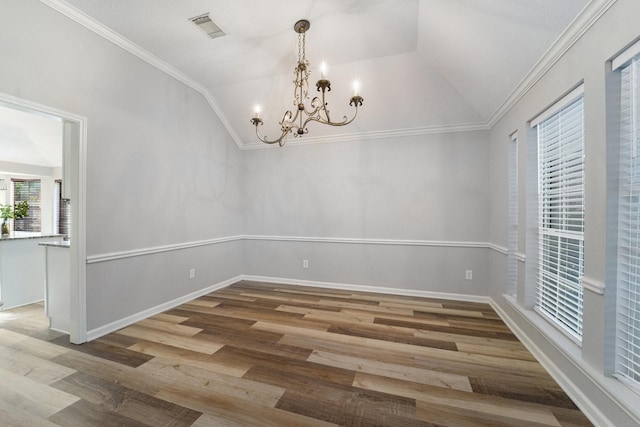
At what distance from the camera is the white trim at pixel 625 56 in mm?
1335

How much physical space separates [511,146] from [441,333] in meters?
2.20

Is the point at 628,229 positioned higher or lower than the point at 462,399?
higher

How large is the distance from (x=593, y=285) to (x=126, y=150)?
4.07 metres

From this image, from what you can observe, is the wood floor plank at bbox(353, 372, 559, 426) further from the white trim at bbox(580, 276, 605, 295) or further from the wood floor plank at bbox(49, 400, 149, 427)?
the wood floor plank at bbox(49, 400, 149, 427)

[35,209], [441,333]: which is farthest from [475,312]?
[35,209]

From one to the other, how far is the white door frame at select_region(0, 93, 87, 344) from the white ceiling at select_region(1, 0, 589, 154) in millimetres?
1076

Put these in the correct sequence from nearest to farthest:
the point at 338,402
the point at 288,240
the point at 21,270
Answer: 1. the point at 338,402
2. the point at 21,270
3. the point at 288,240

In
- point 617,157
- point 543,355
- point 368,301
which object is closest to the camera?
point 617,157

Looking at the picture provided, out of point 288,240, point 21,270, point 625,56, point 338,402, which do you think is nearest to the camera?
point 625,56

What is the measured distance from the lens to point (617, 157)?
1.50 metres

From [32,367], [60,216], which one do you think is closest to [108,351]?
[32,367]

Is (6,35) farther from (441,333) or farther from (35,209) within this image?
(35,209)

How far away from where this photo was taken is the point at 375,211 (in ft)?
13.4

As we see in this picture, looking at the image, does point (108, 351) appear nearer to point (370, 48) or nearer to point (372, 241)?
point (372, 241)
